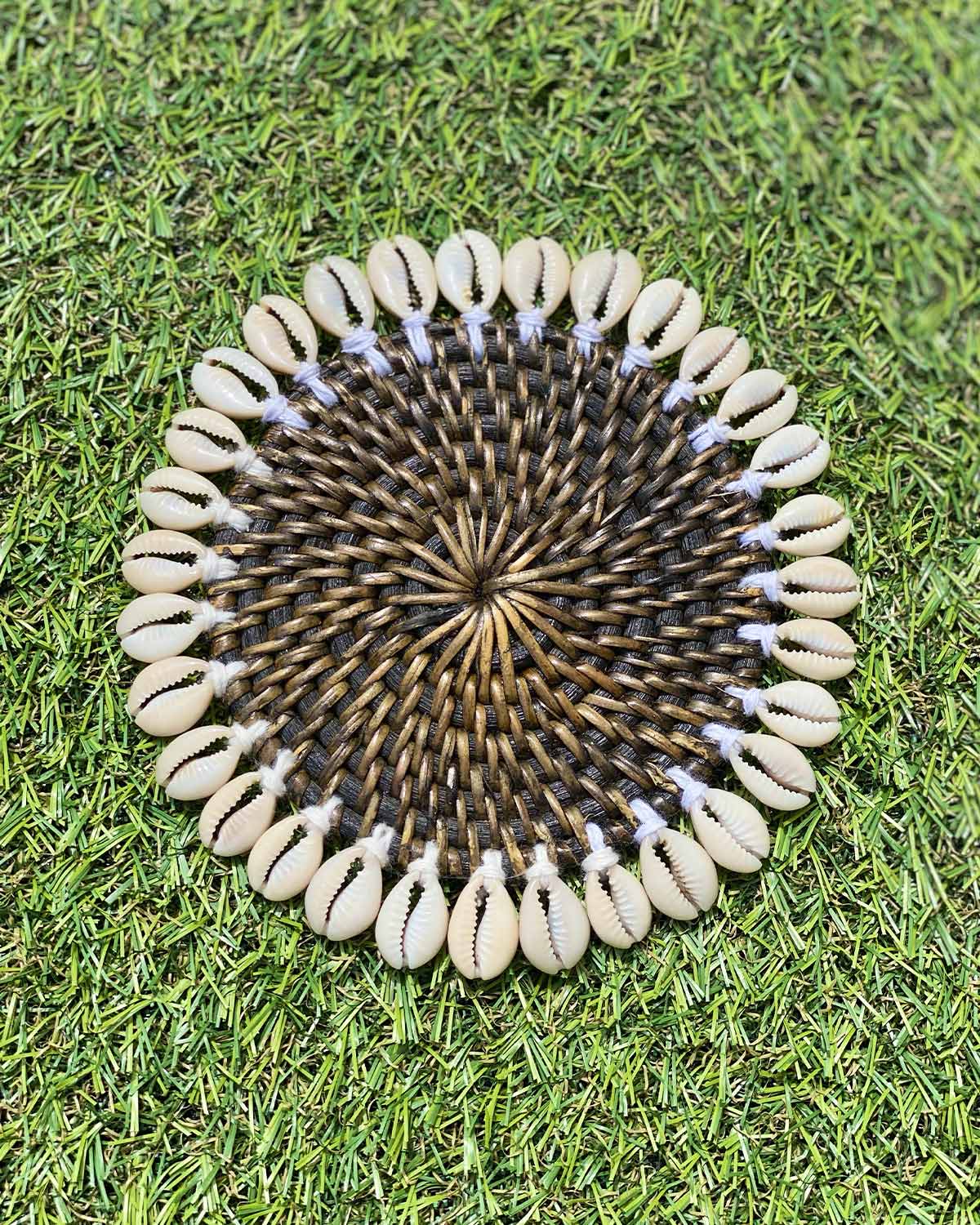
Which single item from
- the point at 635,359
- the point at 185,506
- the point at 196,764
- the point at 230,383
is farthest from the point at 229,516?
the point at 635,359

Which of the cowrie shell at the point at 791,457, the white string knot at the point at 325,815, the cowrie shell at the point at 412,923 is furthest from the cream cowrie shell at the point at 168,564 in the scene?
the cowrie shell at the point at 791,457

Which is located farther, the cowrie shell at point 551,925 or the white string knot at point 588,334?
the white string knot at point 588,334

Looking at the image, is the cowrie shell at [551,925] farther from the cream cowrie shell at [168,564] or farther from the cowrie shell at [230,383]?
the cowrie shell at [230,383]

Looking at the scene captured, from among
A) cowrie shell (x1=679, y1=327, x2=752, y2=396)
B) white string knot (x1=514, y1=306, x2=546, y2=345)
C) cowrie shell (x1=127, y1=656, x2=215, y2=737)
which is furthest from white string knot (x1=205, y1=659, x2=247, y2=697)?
cowrie shell (x1=679, y1=327, x2=752, y2=396)

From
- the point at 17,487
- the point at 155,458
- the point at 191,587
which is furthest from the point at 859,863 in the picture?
the point at 17,487

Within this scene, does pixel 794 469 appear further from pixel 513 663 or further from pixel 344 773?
pixel 344 773
